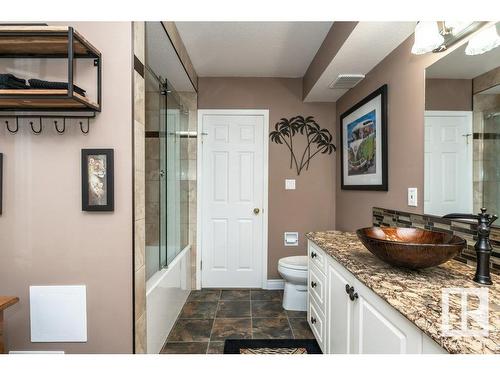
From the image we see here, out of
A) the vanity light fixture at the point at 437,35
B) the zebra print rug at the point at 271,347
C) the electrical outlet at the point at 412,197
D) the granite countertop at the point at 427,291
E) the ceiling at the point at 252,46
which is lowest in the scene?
the zebra print rug at the point at 271,347

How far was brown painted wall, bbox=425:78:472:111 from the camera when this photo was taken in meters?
1.23

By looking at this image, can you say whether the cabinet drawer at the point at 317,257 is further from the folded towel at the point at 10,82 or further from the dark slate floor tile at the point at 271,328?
the folded towel at the point at 10,82

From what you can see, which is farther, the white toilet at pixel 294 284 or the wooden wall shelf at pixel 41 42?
the white toilet at pixel 294 284

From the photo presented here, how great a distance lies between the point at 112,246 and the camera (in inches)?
49.2

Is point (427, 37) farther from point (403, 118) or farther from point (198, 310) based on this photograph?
point (198, 310)

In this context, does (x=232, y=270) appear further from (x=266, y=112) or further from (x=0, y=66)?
(x=0, y=66)

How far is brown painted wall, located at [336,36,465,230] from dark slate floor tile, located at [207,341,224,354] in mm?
1631

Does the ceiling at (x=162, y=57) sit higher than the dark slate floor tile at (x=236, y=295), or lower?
higher

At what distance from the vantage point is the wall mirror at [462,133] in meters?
1.11

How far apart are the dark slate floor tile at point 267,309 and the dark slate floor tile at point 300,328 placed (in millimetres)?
138

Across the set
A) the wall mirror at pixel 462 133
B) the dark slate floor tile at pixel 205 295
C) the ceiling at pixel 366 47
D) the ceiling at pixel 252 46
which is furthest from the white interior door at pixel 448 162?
the dark slate floor tile at pixel 205 295

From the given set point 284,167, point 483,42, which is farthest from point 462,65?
point 284,167

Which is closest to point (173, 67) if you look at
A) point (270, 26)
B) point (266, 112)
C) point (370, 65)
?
point (270, 26)

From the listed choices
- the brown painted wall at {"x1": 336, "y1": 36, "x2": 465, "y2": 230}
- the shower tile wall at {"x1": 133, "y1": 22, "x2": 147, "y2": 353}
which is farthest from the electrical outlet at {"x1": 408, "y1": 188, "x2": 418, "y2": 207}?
the shower tile wall at {"x1": 133, "y1": 22, "x2": 147, "y2": 353}
